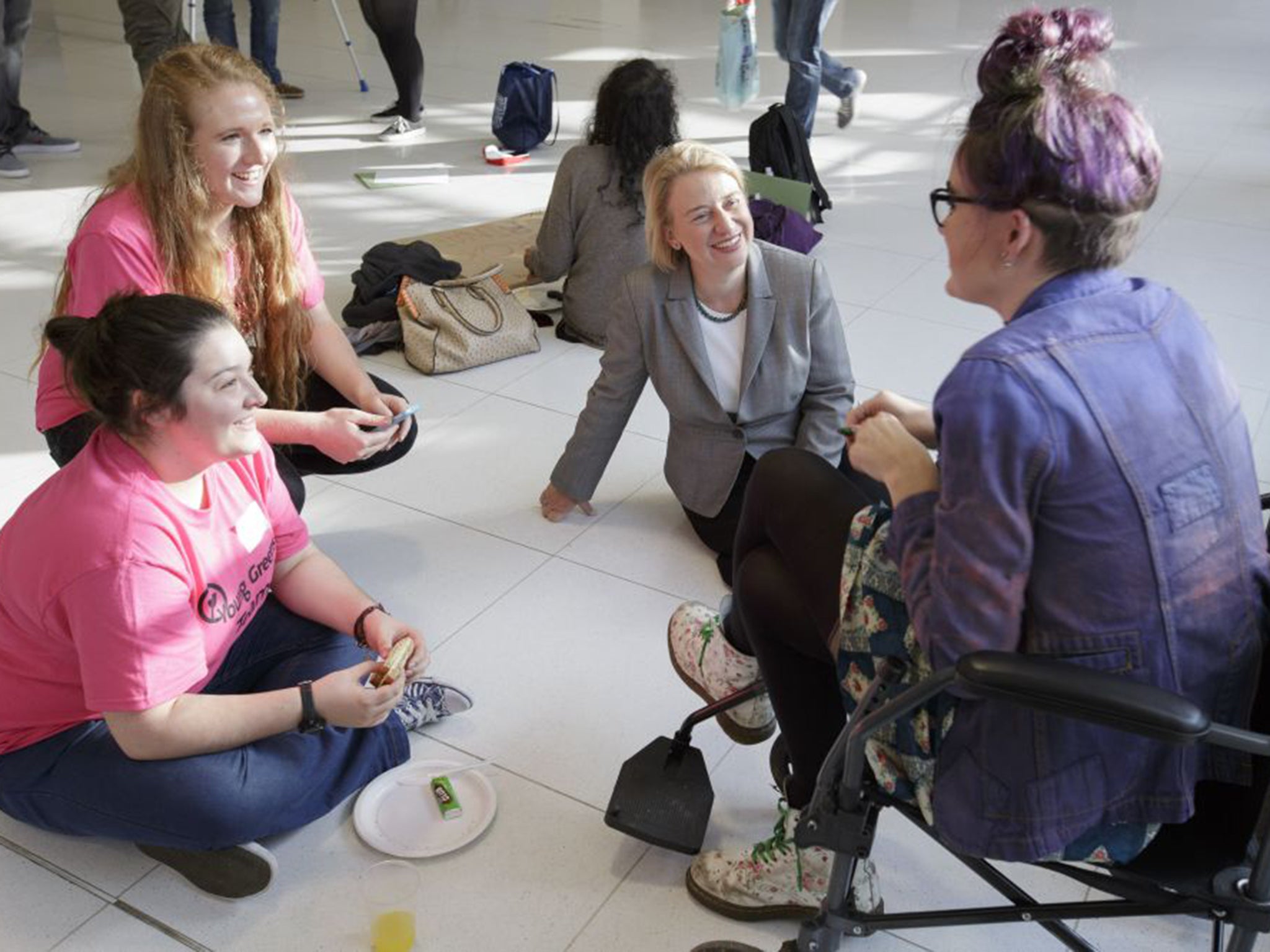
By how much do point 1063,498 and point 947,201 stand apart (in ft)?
1.12

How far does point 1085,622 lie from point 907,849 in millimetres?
789

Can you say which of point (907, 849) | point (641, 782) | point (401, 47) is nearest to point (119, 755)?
point (641, 782)

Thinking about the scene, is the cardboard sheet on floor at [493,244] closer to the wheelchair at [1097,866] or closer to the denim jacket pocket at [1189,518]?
the wheelchair at [1097,866]

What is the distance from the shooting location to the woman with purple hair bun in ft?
3.93

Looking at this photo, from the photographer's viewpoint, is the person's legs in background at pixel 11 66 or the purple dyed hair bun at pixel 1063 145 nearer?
the purple dyed hair bun at pixel 1063 145

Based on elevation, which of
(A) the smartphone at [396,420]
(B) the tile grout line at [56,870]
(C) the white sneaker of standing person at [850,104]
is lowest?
(B) the tile grout line at [56,870]

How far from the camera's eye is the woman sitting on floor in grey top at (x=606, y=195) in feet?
11.0

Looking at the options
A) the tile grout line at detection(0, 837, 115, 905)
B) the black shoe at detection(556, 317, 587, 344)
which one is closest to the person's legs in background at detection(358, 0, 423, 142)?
the black shoe at detection(556, 317, 587, 344)

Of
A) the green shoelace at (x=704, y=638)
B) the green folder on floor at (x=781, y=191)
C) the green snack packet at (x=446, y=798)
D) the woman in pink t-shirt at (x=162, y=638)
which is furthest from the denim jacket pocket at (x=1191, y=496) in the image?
the green folder on floor at (x=781, y=191)

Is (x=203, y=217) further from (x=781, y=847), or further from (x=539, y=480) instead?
(x=781, y=847)

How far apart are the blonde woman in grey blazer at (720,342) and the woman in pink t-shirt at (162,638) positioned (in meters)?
0.83

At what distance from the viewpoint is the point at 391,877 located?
1.84 m

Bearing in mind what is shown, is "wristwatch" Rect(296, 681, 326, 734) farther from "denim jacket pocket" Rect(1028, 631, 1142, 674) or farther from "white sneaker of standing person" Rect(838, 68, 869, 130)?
"white sneaker of standing person" Rect(838, 68, 869, 130)

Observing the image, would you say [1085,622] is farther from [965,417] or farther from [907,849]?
[907,849]
